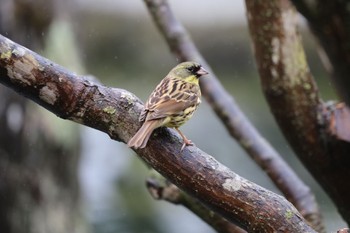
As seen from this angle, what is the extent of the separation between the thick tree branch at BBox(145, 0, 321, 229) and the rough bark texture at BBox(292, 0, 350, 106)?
208cm

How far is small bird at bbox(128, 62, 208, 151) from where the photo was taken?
91.0 inches

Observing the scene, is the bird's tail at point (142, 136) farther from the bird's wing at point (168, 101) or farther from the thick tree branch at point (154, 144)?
the bird's wing at point (168, 101)

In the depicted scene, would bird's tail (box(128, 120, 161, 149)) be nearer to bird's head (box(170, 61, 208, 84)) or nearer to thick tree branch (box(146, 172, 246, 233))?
thick tree branch (box(146, 172, 246, 233))

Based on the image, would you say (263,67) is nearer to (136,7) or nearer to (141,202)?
(141,202)

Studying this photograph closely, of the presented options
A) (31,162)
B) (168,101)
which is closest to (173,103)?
(168,101)

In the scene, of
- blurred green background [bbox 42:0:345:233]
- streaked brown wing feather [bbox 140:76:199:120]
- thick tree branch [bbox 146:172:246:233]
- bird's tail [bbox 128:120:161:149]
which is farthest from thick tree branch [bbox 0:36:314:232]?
blurred green background [bbox 42:0:345:233]

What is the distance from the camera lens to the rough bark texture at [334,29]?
1405 mm

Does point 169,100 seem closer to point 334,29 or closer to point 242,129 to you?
point 242,129

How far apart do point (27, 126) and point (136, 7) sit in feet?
17.3

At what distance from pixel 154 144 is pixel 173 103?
63cm

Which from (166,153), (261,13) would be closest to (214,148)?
(261,13)

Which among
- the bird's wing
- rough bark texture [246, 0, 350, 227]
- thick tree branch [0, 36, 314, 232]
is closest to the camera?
thick tree branch [0, 36, 314, 232]

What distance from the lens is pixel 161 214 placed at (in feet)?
24.4

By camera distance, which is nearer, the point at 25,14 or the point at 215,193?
the point at 215,193
